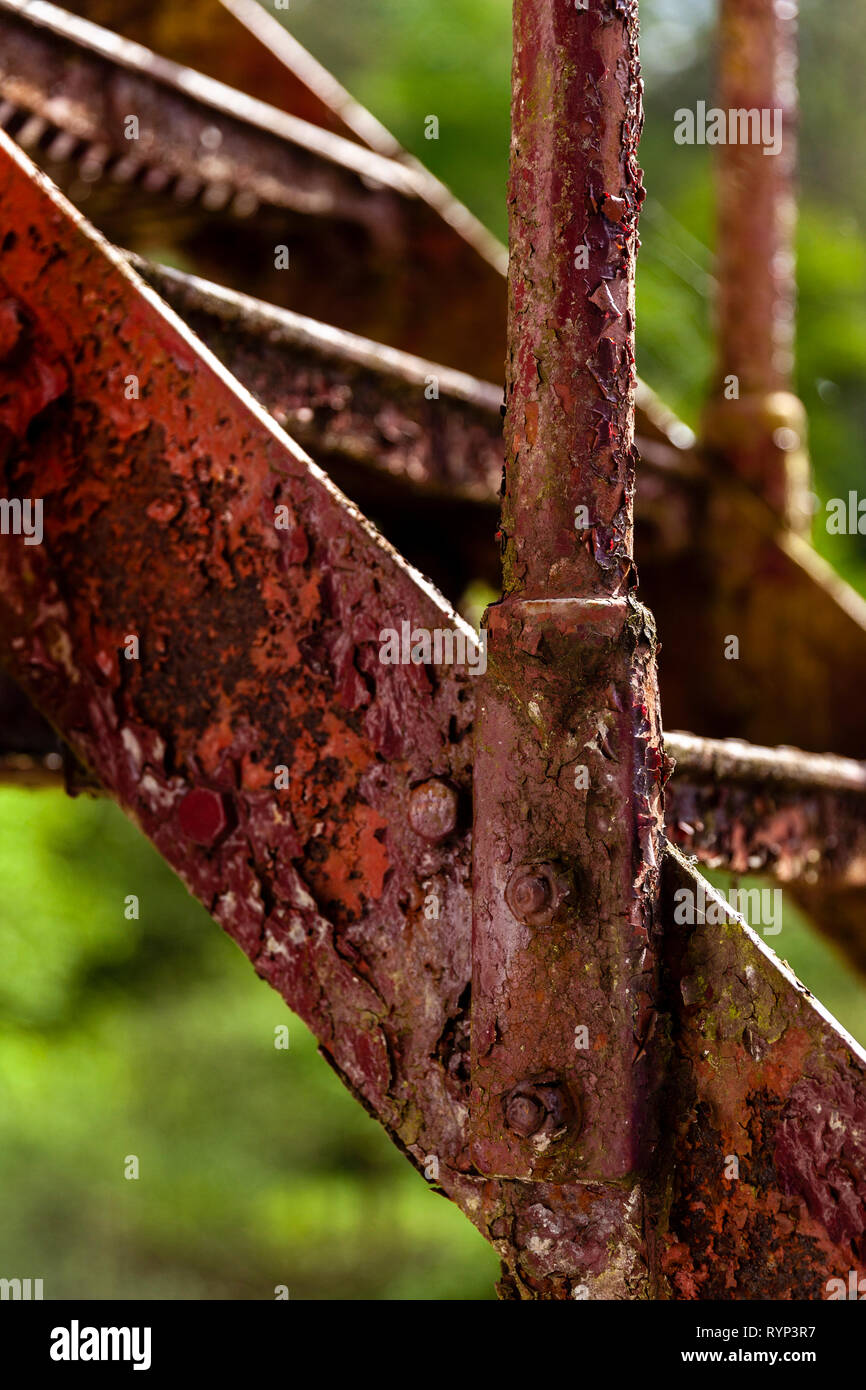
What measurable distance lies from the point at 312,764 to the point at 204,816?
0.12 meters

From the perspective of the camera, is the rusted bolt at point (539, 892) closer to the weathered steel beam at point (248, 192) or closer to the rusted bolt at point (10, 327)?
the rusted bolt at point (10, 327)

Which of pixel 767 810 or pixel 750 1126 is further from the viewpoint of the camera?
pixel 767 810

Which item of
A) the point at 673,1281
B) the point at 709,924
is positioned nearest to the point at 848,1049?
the point at 709,924

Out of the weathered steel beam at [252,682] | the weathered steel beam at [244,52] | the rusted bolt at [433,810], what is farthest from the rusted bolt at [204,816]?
the weathered steel beam at [244,52]

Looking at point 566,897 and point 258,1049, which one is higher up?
point 566,897

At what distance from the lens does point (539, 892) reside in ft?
3.17

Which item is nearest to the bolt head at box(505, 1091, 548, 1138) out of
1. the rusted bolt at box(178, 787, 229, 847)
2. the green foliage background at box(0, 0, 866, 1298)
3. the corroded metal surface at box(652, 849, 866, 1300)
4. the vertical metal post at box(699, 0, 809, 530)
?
the corroded metal surface at box(652, 849, 866, 1300)

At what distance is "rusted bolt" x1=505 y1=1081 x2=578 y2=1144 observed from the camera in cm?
96

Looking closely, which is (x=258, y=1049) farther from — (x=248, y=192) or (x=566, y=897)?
(x=566, y=897)

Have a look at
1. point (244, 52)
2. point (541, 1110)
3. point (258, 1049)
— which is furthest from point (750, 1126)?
point (258, 1049)

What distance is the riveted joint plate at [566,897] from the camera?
0.97 m

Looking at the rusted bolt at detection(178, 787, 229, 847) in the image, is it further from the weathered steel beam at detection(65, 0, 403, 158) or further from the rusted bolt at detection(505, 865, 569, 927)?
the weathered steel beam at detection(65, 0, 403, 158)

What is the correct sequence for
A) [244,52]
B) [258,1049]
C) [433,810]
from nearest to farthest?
[433,810] < [244,52] < [258,1049]
